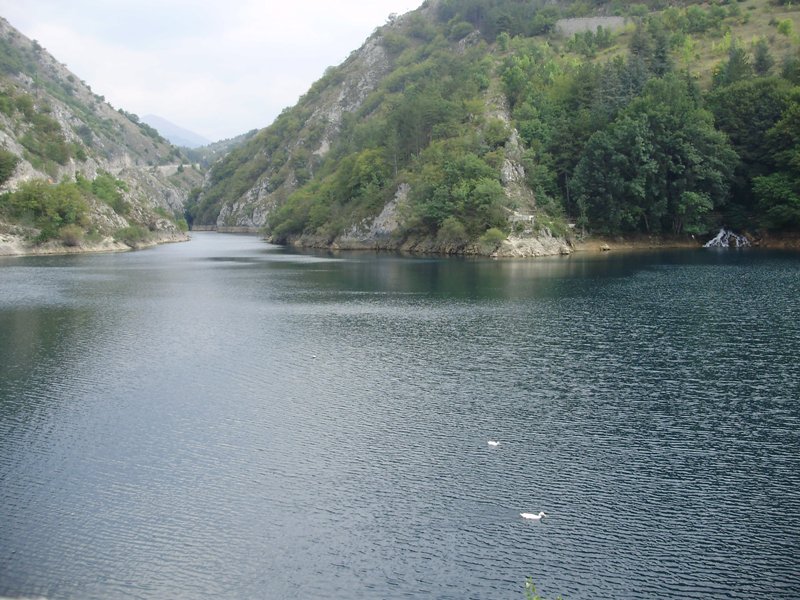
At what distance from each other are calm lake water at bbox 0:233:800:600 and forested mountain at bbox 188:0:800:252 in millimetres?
55651

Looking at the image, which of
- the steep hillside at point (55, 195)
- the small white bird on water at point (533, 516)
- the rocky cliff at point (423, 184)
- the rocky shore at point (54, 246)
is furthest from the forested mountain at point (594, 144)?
the small white bird on water at point (533, 516)

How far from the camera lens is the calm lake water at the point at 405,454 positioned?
16.8m

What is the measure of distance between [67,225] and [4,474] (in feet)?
395

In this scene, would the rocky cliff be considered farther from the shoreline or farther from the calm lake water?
the calm lake water

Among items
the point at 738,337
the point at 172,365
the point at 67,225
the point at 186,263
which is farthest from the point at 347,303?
the point at 67,225

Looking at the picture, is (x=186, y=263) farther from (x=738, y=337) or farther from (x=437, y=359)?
(x=738, y=337)

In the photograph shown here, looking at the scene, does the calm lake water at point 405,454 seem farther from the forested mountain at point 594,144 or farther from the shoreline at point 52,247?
the shoreline at point 52,247

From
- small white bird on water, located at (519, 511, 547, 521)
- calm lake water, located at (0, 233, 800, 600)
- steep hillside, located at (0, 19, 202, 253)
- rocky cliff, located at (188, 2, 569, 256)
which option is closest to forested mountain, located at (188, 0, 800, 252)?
rocky cliff, located at (188, 2, 569, 256)

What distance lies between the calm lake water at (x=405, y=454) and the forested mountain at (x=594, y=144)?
55.7 meters

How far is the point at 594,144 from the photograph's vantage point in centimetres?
10738

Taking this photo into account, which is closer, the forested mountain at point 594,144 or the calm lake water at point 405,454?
the calm lake water at point 405,454

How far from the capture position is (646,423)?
88.1 ft

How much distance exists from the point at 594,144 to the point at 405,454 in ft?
305

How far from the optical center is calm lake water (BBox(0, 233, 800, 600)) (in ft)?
55.2
